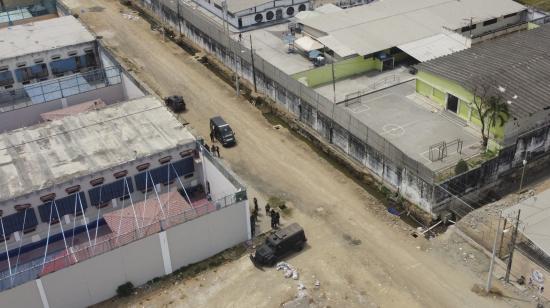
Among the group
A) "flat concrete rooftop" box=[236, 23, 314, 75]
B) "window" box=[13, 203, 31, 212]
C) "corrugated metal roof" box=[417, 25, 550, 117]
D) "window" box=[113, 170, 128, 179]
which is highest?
"corrugated metal roof" box=[417, 25, 550, 117]

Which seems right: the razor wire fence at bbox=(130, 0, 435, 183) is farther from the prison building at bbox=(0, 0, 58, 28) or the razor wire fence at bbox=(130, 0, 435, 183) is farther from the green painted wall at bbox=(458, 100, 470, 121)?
the prison building at bbox=(0, 0, 58, 28)

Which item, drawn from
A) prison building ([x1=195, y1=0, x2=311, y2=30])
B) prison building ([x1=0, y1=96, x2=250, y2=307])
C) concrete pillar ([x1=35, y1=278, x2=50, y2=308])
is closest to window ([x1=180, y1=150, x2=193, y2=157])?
prison building ([x1=0, y1=96, x2=250, y2=307])

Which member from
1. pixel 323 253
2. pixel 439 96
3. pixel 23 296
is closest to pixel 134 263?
pixel 23 296

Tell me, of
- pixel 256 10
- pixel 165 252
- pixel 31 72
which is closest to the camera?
pixel 165 252

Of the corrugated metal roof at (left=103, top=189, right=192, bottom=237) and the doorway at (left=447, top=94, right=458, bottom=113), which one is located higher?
the doorway at (left=447, top=94, right=458, bottom=113)

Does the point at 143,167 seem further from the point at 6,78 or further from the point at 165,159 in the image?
the point at 6,78

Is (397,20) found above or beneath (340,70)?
above

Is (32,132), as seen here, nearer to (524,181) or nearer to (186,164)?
(186,164)

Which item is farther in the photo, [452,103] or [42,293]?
[452,103]
